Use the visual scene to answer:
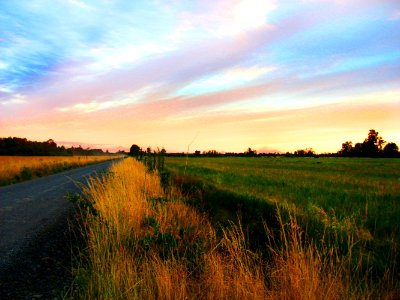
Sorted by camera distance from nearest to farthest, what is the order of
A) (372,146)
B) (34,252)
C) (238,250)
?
1. (34,252)
2. (238,250)
3. (372,146)

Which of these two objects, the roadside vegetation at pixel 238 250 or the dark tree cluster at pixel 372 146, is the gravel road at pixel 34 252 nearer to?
the roadside vegetation at pixel 238 250

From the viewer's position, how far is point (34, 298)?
3.57 m

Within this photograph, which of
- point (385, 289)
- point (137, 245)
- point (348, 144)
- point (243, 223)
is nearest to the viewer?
point (385, 289)

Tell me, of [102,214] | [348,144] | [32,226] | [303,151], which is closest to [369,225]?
[102,214]

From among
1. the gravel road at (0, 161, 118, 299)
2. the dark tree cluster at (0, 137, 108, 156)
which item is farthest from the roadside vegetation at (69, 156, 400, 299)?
the dark tree cluster at (0, 137, 108, 156)

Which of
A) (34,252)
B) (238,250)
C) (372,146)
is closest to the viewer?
(34,252)

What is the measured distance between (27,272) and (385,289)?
15.8 feet

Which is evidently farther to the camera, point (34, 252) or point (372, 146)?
point (372, 146)

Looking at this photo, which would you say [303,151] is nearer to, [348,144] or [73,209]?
[348,144]

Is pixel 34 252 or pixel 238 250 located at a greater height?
pixel 34 252

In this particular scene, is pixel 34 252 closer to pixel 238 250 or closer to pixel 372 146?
pixel 238 250

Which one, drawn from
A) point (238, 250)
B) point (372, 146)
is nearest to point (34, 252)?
point (238, 250)

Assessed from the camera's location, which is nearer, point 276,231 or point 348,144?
point 276,231

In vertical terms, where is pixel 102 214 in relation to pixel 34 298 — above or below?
above
